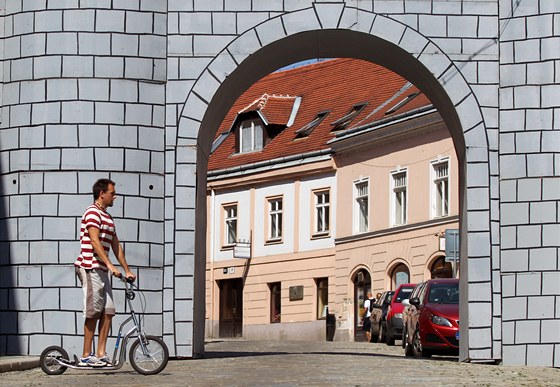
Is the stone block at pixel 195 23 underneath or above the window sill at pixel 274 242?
above

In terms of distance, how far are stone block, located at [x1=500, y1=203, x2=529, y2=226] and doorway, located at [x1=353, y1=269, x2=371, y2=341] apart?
94.6ft

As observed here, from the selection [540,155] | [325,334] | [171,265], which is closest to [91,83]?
[171,265]

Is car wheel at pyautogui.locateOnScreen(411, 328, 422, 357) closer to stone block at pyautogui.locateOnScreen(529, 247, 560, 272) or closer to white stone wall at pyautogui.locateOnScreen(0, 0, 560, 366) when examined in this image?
white stone wall at pyautogui.locateOnScreen(0, 0, 560, 366)

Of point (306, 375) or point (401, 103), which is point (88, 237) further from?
point (401, 103)

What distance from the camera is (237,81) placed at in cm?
1927

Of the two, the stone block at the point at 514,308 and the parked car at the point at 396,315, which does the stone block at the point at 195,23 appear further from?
the parked car at the point at 396,315

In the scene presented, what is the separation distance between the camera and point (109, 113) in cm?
1844

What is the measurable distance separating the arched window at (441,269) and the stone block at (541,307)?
80.1 feet

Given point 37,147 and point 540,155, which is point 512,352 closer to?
point 540,155

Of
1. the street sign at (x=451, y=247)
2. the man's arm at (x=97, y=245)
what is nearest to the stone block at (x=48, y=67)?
the man's arm at (x=97, y=245)

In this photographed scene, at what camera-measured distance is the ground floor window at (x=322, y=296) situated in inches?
1987

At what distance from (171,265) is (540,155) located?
428 centimetres

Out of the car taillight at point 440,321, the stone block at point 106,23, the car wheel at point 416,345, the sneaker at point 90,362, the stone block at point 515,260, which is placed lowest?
the car wheel at point 416,345

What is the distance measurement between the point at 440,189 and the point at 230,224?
1206 centimetres
